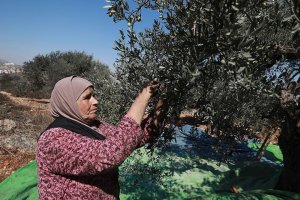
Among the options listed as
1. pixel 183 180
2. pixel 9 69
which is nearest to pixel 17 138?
pixel 183 180

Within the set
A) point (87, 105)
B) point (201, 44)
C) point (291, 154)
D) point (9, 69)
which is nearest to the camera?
point (201, 44)

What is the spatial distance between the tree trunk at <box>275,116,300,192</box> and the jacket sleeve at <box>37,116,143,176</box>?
460 centimetres

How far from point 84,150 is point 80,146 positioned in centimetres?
5

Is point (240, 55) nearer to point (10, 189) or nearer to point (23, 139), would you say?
point (10, 189)

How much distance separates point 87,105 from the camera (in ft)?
10.7

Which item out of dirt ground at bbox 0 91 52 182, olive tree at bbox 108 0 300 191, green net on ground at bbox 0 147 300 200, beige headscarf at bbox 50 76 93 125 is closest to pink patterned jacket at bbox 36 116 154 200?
beige headscarf at bbox 50 76 93 125

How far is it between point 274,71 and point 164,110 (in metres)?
3.12

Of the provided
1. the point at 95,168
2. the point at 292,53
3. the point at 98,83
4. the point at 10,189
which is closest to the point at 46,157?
the point at 95,168

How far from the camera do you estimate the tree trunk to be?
680cm

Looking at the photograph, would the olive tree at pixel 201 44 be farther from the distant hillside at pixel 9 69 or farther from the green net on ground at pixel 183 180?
the distant hillside at pixel 9 69

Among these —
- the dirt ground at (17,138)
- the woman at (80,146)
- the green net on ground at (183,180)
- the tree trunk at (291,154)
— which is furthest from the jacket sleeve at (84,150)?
the dirt ground at (17,138)

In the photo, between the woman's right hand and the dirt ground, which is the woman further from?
the dirt ground

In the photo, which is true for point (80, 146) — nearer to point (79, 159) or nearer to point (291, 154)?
point (79, 159)

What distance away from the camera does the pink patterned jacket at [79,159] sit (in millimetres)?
2811
